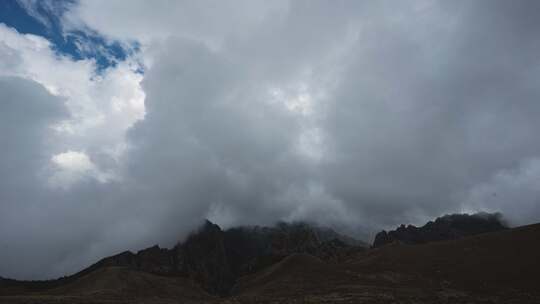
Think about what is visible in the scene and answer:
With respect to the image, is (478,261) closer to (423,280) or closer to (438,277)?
(438,277)

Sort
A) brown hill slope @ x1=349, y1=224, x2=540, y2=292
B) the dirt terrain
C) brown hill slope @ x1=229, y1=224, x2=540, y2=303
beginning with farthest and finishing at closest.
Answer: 1. brown hill slope @ x1=349, y1=224, x2=540, y2=292
2. the dirt terrain
3. brown hill slope @ x1=229, y1=224, x2=540, y2=303

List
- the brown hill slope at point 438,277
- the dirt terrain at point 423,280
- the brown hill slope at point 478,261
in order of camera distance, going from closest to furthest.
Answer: the brown hill slope at point 438,277, the dirt terrain at point 423,280, the brown hill slope at point 478,261

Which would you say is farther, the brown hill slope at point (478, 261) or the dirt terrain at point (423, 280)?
the brown hill slope at point (478, 261)

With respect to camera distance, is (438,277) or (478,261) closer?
(438,277)

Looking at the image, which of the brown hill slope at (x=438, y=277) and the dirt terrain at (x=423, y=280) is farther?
the dirt terrain at (x=423, y=280)

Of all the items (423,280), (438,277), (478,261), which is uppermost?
(478,261)

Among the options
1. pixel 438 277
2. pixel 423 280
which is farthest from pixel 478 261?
pixel 423 280

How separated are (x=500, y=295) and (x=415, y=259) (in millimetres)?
35640

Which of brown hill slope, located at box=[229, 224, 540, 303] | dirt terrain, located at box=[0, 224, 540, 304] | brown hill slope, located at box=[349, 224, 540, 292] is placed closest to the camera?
brown hill slope, located at box=[229, 224, 540, 303]

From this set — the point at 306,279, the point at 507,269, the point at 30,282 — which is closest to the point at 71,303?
the point at 306,279

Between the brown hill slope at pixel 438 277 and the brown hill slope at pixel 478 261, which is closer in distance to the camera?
the brown hill slope at pixel 438 277

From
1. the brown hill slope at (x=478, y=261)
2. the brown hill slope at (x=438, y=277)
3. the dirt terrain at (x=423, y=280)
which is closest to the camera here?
the brown hill slope at (x=438, y=277)

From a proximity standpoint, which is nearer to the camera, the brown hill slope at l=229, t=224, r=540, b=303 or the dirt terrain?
the brown hill slope at l=229, t=224, r=540, b=303

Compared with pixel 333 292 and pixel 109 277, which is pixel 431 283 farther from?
pixel 109 277
